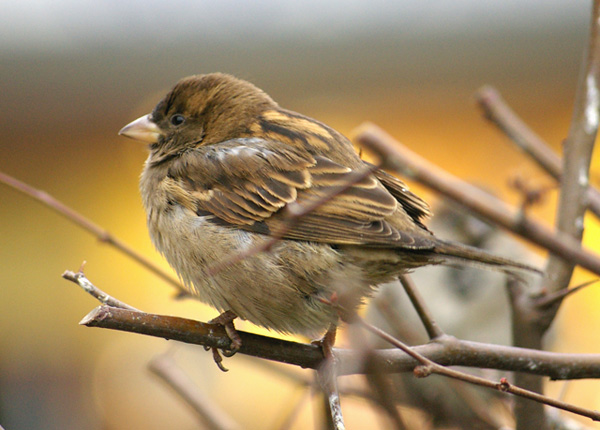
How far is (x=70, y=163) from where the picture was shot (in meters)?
7.38

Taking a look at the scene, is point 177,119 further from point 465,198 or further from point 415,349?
point 465,198

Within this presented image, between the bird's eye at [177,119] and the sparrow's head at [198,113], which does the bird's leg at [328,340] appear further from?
the bird's eye at [177,119]

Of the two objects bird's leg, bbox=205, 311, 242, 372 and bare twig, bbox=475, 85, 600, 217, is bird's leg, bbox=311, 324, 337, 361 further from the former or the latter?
bare twig, bbox=475, 85, 600, 217

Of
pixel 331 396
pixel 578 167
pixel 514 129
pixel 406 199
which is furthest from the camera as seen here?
pixel 406 199

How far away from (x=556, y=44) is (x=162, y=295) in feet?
13.5

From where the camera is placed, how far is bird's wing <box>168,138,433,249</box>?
257 centimetres

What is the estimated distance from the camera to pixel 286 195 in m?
2.72

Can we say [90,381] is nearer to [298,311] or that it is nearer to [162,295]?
[162,295]

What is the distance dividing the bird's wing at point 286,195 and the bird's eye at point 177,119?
0.32 m

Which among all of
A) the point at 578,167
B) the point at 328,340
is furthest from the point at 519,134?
the point at 328,340

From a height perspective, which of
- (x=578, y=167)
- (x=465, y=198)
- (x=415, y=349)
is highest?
(x=465, y=198)

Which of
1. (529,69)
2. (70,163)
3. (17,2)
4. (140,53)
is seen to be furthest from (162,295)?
(529,69)

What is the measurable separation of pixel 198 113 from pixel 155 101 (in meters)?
3.85

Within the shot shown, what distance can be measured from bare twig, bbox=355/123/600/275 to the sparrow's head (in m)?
1.71
